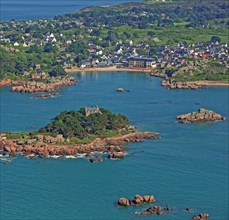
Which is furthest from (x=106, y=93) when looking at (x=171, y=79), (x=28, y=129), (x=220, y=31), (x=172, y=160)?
(x=220, y=31)

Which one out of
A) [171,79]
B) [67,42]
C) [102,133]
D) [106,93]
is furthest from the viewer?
[67,42]

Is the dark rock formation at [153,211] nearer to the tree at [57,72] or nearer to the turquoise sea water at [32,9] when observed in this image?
the tree at [57,72]

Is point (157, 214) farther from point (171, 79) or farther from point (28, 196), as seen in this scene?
point (171, 79)

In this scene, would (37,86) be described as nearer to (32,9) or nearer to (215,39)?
(215,39)

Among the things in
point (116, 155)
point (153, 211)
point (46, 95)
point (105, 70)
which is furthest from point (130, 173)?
point (105, 70)

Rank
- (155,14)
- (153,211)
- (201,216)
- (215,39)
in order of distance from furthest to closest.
Result: (155,14), (215,39), (153,211), (201,216)

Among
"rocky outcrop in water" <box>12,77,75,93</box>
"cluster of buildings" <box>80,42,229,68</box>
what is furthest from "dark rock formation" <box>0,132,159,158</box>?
"cluster of buildings" <box>80,42,229,68</box>
